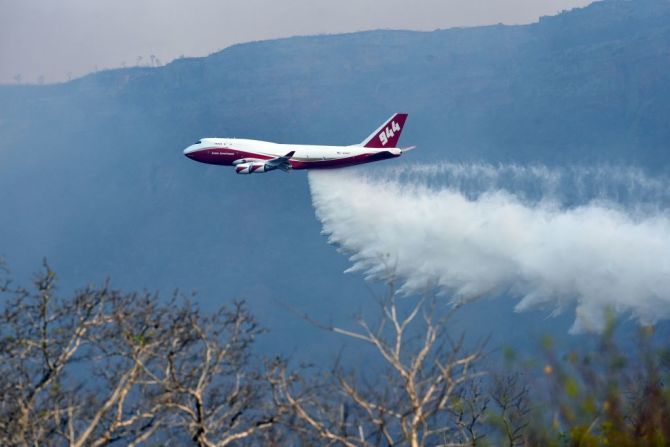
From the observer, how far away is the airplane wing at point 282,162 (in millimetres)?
94688

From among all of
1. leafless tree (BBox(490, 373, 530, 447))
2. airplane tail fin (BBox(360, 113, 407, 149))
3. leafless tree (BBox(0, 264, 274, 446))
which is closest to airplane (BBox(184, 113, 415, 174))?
airplane tail fin (BBox(360, 113, 407, 149))

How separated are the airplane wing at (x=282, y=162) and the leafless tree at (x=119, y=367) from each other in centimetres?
5321

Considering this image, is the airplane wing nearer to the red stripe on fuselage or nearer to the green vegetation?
the red stripe on fuselage

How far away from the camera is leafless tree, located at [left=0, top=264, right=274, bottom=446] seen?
37219mm

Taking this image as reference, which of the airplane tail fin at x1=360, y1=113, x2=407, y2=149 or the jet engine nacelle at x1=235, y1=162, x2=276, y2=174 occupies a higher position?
the airplane tail fin at x1=360, y1=113, x2=407, y2=149

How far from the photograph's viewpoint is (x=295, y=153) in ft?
314

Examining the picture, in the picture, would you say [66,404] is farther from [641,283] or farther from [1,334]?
[641,283]

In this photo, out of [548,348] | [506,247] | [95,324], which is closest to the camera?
[548,348]

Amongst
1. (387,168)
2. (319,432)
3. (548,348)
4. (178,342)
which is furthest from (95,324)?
(387,168)

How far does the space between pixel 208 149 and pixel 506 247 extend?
82.7 feet

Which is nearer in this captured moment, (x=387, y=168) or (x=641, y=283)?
(x=641, y=283)

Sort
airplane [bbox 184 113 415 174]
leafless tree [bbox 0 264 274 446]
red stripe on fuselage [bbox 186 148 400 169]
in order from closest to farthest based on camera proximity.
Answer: leafless tree [bbox 0 264 274 446] → red stripe on fuselage [bbox 186 148 400 169] → airplane [bbox 184 113 415 174]

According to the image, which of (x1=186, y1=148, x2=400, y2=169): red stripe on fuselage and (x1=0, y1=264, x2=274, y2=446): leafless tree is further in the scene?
(x1=186, y1=148, x2=400, y2=169): red stripe on fuselage

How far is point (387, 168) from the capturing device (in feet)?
362
